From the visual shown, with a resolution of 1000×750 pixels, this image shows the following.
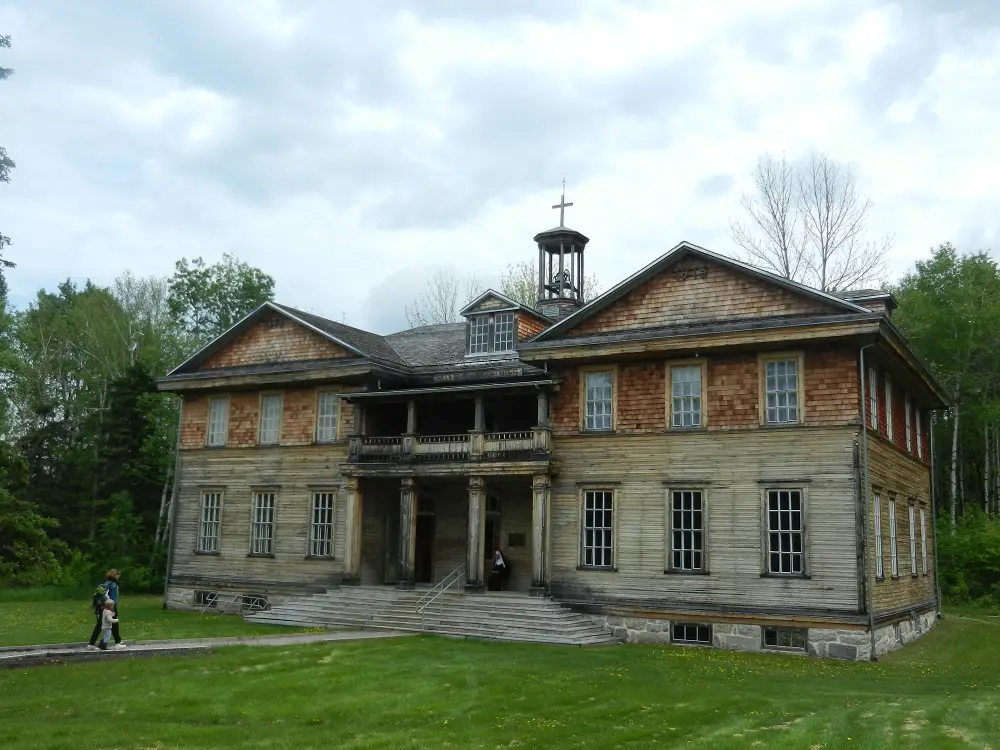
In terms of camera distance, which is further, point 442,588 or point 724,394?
point 442,588

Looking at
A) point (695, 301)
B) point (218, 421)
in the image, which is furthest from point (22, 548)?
point (695, 301)

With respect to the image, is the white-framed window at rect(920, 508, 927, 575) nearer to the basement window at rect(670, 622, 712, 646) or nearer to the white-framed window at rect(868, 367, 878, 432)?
the white-framed window at rect(868, 367, 878, 432)

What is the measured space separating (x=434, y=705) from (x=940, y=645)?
1767 cm

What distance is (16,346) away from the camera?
57.0 m

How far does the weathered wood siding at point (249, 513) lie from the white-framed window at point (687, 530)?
11.4 metres

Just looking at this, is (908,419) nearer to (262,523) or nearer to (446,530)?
(446,530)

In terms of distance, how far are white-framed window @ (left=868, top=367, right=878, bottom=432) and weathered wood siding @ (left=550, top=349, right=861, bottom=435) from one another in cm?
146

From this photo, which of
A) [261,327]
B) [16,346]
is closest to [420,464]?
[261,327]

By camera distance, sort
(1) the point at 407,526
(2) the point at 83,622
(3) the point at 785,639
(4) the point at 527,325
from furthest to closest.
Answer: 1. (4) the point at 527,325
2. (1) the point at 407,526
3. (2) the point at 83,622
4. (3) the point at 785,639

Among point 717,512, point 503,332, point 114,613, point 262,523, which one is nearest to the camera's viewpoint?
point 114,613

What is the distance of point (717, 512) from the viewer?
25547 mm

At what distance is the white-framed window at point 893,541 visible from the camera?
88.6ft

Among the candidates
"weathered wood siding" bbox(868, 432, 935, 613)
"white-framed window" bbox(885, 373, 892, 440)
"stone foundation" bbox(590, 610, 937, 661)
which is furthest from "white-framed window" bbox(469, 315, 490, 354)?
"weathered wood siding" bbox(868, 432, 935, 613)

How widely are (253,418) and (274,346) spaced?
2.68 m
